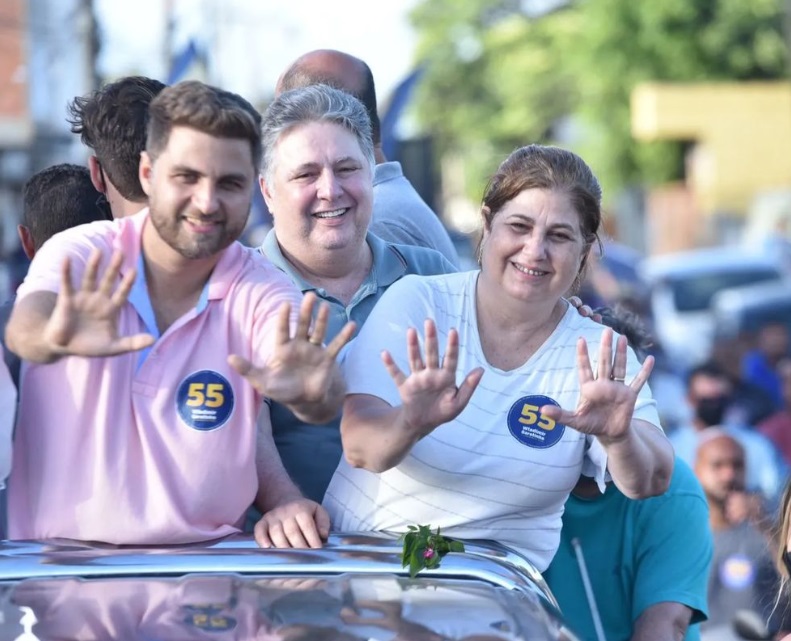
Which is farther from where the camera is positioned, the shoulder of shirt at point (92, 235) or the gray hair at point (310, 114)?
the gray hair at point (310, 114)

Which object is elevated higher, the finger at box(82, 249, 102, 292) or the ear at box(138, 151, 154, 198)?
the ear at box(138, 151, 154, 198)

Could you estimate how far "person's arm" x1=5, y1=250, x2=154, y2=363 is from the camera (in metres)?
2.81

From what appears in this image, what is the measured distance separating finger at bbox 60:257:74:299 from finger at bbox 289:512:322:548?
2.16ft

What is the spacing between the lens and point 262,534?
3135 mm

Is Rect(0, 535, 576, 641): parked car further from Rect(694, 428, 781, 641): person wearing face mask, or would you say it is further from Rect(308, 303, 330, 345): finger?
Rect(694, 428, 781, 641): person wearing face mask

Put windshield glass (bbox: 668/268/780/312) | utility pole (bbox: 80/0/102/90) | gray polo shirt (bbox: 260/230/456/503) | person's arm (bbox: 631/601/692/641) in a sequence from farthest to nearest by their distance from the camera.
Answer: utility pole (bbox: 80/0/102/90) → windshield glass (bbox: 668/268/780/312) → person's arm (bbox: 631/601/692/641) → gray polo shirt (bbox: 260/230/456/503)

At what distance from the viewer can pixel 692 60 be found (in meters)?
37.8

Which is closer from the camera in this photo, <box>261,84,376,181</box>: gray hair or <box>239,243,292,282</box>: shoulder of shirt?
<box>239,243,292,282</box>: shoulder of shirt

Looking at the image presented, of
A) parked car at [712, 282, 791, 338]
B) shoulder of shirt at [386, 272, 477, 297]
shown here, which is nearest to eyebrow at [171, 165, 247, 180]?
shoulder of shirt at [386, 272, 477, 297]

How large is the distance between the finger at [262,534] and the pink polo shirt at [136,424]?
0.24 feet

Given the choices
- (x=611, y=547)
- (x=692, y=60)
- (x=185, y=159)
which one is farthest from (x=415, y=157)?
(x=692, y=60)

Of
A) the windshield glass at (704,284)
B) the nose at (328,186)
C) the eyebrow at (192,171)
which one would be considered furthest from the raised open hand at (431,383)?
the windshield glass at (704,284)

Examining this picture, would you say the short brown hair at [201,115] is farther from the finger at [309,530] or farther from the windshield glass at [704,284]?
the windshield glass at [704,284]

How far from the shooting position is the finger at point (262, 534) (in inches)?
120
